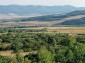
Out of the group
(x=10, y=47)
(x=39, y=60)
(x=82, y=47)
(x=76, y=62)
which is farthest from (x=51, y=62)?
(x=10, y=47)

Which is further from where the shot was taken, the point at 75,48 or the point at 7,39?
the point at 7,39

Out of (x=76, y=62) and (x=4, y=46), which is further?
(x=4, y=46)

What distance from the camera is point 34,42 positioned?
3755 inches

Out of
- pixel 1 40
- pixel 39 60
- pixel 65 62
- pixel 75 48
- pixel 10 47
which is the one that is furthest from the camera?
pixel 1 40

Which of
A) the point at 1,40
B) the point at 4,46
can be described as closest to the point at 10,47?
the point at 4,46

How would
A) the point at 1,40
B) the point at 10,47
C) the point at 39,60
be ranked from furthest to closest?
1. the point at 1,40
2. the point at 10,47
3. the point at 39,60

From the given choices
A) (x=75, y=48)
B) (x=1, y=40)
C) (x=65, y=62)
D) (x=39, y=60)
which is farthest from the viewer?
(x=1, y=40)

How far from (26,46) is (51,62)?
3244cm

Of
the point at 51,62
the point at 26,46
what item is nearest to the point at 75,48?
the point at 51,62

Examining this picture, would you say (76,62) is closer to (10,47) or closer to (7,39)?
(10,47)

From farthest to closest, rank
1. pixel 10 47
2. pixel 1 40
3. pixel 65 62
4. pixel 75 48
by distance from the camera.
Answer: pixel 1 40
pixel 10 47
pixel 75 48
pixel 65 62

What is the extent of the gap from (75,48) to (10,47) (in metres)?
26.9

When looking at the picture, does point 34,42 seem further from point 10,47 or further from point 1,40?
point 1,40

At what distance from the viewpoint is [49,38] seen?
109 meters
